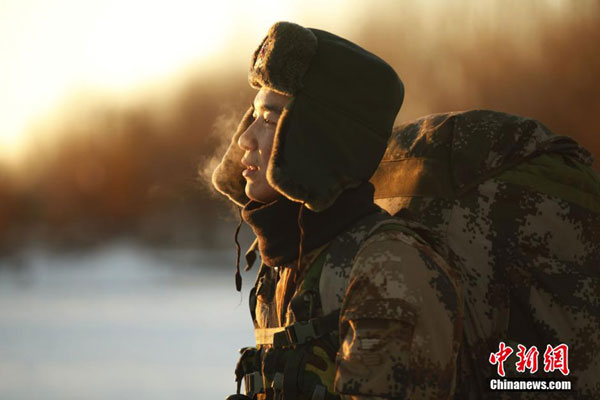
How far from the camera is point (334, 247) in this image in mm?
4504

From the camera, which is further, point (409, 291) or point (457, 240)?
point (457, 240)

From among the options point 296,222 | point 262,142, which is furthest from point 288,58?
point 296,222

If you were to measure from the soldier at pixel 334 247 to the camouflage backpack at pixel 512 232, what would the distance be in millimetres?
379

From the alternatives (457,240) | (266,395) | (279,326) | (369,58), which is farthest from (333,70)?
(266,395)

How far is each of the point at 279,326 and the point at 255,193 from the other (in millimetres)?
773

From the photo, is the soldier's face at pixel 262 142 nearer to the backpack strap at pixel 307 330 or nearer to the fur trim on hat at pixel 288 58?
the fur trim on hat at pixel 288 58

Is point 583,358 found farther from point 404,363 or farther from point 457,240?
point 404,363

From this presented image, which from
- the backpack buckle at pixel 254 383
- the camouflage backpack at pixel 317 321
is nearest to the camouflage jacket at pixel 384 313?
the camouflage backpack at pixel 317 321

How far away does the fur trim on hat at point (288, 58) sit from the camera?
14.8 ft

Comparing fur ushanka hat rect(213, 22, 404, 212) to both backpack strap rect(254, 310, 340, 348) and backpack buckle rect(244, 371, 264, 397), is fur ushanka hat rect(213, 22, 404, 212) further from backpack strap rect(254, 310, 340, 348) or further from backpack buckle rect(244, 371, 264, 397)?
backpack buckle rect(244, 371, 264, 397)

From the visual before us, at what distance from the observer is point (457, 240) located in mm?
4801

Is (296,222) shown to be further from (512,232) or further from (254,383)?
(512,232)

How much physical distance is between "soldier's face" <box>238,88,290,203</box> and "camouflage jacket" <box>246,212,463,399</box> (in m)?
0.53

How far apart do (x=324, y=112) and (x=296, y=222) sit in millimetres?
636
